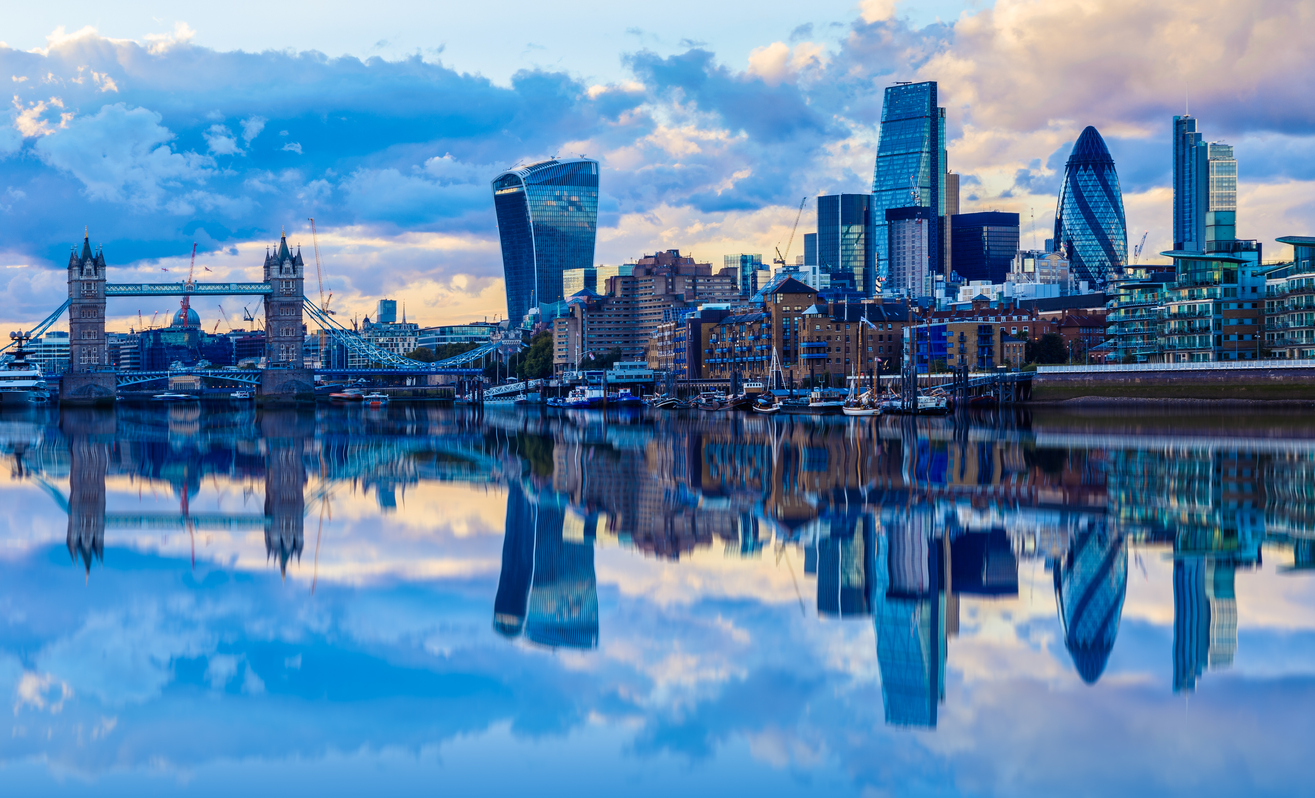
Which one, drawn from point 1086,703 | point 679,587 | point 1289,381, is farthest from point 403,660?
point 1289,381

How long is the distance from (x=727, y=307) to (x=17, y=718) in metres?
131

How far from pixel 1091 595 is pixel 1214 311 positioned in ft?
225

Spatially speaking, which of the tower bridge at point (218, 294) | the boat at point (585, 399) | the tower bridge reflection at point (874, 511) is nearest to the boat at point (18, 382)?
the tower bridge at point (218, 294)

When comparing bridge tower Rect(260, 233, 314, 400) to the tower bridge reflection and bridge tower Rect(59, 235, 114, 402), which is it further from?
the tower bridge reflection

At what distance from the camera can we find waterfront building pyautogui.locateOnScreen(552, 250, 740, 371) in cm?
16138

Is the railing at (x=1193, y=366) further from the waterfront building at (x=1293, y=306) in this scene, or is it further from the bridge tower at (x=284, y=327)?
the bridge tower at (x=284, y=327)

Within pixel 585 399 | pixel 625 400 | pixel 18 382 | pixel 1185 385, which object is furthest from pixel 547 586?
pixel 18 382

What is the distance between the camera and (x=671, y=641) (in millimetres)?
11641

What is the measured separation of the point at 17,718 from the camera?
9539 mm

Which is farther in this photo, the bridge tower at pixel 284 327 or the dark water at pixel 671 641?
the bridge tower at pixel 284 327

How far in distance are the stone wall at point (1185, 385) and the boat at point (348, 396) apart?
70.7 meters

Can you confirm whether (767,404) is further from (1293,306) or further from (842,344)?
(842,344)

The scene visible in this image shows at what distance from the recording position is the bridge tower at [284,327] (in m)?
110

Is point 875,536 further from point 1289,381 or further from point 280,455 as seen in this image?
point 1289,381
